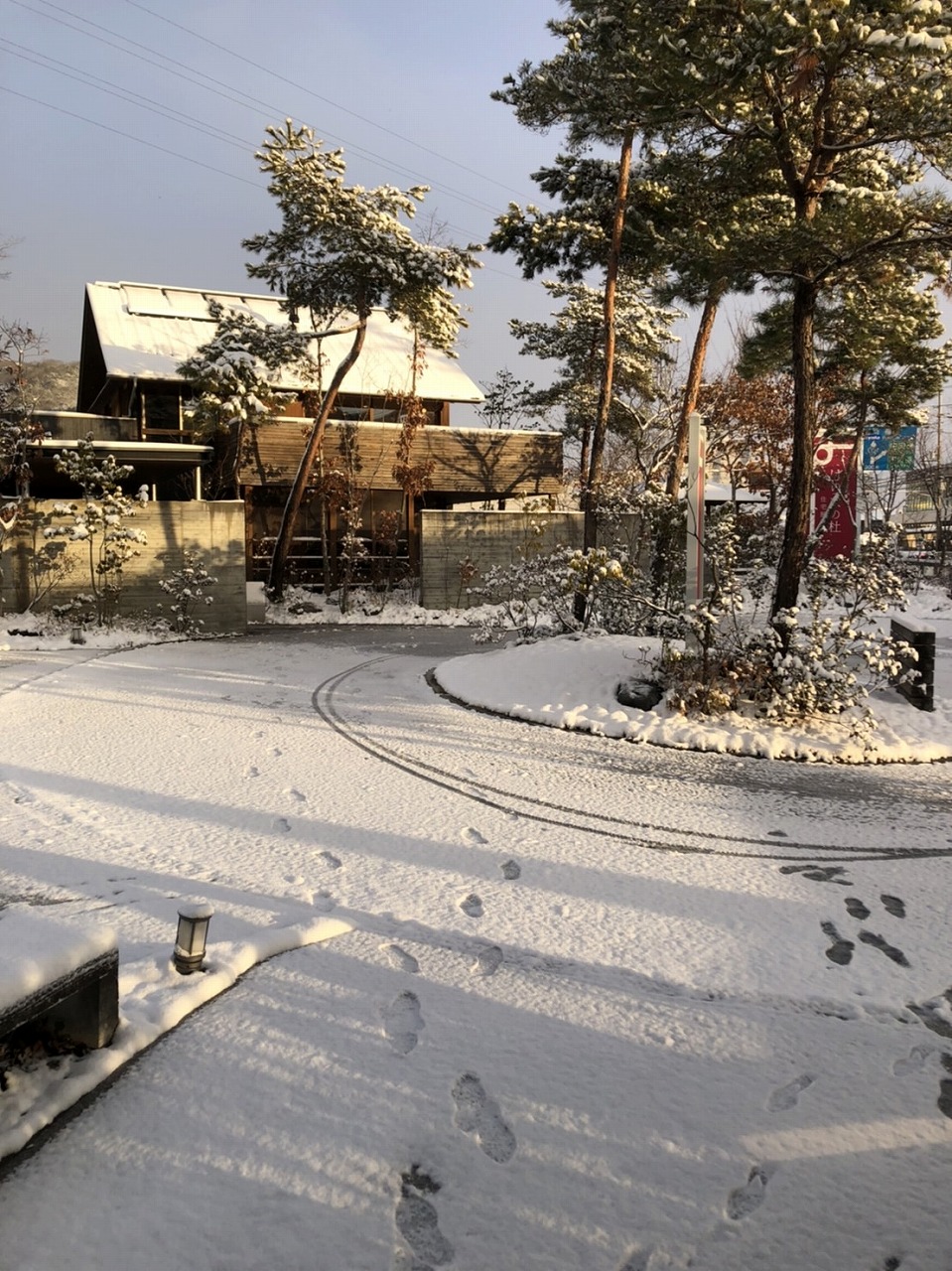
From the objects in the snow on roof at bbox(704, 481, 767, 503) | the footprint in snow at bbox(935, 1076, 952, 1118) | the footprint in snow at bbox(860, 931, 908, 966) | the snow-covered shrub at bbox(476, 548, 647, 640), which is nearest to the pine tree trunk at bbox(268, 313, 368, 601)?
the snow-covered shrub at bbox(476, 548, 647, 640)

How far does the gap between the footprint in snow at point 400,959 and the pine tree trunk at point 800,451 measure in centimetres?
539

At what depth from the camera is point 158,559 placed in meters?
13.5

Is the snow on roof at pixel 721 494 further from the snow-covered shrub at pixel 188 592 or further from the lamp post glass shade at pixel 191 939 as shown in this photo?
the lamp post glass shade at pixel 191 939

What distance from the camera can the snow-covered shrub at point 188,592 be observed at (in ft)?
42.9

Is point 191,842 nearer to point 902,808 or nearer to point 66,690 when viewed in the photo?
point 902,808

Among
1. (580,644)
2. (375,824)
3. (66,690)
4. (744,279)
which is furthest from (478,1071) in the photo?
(744,279)

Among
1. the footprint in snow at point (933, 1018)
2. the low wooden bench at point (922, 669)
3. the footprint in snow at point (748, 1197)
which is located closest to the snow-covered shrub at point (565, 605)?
the low wooden bench at point (922, 669)

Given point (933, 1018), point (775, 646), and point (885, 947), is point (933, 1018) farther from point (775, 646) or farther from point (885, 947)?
point (775, 646)

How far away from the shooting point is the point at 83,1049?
2.37 m

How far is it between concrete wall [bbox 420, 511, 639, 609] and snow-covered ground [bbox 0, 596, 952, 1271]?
11517mm

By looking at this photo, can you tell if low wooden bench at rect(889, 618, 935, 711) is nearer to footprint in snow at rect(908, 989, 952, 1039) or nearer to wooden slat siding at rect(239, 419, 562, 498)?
footprint in snow at rect(908, 989, 952, 1039)

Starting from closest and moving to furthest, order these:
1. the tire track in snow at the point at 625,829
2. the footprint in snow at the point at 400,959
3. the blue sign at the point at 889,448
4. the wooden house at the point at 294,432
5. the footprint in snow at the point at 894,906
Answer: the footprint in snow at the point at 400,959 → the footprint in snow at the point at 894,906 → the tire track in snow at the point at 625,829 → the wooden house at the point at 294,432 → the blue sign at the point at 889,448

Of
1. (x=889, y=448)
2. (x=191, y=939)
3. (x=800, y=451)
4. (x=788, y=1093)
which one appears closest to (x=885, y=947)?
(x=788, y=1093)

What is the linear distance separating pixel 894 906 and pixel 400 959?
2228 mm
